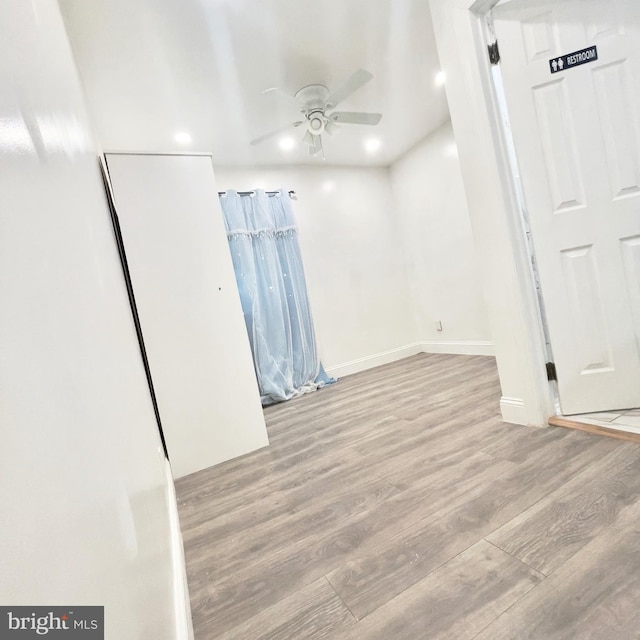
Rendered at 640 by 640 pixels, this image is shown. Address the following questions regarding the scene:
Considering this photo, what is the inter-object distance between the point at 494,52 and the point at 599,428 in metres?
1.90

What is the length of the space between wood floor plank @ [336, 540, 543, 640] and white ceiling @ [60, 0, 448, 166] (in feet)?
8.75

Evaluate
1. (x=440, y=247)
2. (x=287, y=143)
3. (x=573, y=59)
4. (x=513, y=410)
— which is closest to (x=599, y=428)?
(x=513, y=410)

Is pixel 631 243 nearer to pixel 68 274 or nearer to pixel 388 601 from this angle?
pixel 388 601

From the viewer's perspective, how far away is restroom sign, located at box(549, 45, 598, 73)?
1509 mm

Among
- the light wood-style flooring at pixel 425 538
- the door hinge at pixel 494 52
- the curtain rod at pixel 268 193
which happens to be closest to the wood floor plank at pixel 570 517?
the light wood-style flooring at pixel 425 538

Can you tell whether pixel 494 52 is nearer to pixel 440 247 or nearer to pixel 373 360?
Answer: pixel 440 247

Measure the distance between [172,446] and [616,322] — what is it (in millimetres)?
2454

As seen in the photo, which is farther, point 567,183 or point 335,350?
point 335,350

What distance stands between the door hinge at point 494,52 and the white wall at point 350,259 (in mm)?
2446

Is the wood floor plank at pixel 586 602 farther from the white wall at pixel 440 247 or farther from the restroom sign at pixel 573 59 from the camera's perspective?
the white wall at pixel 440 247

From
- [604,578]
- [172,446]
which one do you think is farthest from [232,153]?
[604,578]

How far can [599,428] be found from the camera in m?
1.55

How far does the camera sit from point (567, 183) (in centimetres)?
161

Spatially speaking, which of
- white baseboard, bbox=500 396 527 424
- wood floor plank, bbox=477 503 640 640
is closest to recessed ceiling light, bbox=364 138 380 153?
white baseboard, bbox=500 396 527 424
